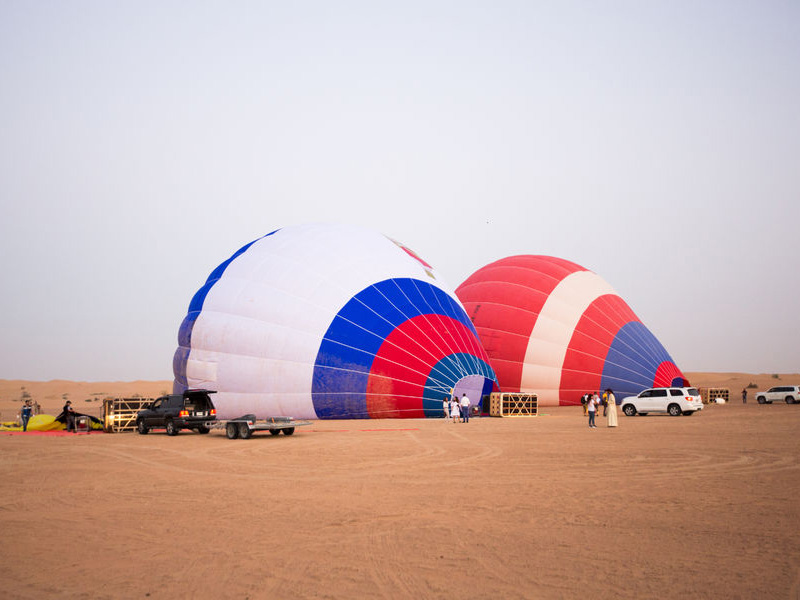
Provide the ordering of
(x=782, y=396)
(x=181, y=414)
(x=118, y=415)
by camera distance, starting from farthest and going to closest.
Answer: (x=782, y=396), (x=118, y=415), (x=181, y=414)

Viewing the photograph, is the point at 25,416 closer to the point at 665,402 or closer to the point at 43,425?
the point at 43,425

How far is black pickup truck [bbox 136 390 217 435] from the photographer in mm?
21141

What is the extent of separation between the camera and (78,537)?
7172 millimetres

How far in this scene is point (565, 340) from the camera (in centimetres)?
3072

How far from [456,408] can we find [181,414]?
8.91m

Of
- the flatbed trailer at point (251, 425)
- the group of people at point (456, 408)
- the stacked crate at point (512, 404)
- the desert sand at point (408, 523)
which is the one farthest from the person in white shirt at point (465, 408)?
the desert sand at point (408, 523)

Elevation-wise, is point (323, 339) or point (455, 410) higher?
point (323, 339)

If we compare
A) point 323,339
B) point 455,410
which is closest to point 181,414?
point 323,339

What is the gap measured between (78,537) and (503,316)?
26.1 metres

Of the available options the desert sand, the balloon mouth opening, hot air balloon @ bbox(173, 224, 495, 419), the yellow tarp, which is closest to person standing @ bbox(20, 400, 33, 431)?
the yellow tarp

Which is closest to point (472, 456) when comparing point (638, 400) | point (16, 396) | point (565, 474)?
point (565, 474)

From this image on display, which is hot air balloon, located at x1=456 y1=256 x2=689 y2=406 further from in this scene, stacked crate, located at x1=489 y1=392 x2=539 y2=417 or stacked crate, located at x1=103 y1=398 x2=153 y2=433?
stacked crate, located at x1=103 y1=398 x2=153 y2=433

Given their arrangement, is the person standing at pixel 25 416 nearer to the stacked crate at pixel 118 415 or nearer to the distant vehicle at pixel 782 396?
the stacked crate at pixel 118 415

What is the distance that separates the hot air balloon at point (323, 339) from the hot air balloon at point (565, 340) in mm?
5457
